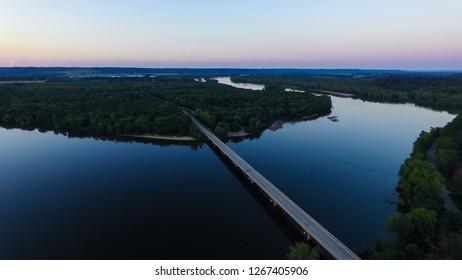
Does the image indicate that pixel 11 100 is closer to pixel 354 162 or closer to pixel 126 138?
pixel 126 138

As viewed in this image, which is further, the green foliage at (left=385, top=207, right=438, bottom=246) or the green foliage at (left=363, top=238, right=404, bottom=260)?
the green foliage at (left=385, top=207, right=438, bottom=246)

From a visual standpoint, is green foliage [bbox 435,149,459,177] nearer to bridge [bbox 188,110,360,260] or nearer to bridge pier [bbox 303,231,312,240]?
bridge [bbox 188,110,360,260]

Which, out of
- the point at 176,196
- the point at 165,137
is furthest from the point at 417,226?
the point at 165,137

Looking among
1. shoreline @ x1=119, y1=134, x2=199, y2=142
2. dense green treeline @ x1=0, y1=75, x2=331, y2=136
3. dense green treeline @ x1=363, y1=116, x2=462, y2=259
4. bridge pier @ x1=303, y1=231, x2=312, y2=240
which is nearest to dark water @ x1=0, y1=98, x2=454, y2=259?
bridge pier @ x1=303, y1=231, x2=312, y2=240

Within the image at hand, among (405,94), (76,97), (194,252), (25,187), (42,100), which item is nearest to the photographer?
(194,252)

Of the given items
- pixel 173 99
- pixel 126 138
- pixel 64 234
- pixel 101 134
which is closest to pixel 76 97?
pixel 173 99

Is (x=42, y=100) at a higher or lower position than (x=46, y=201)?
higher

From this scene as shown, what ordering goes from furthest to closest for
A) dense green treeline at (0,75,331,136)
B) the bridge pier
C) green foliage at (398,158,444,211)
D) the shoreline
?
1. dense green treeline at (0,75,331,136)
2. the shoreline
3. green foliage at (398,158,444,211)
4. the bridge pier
